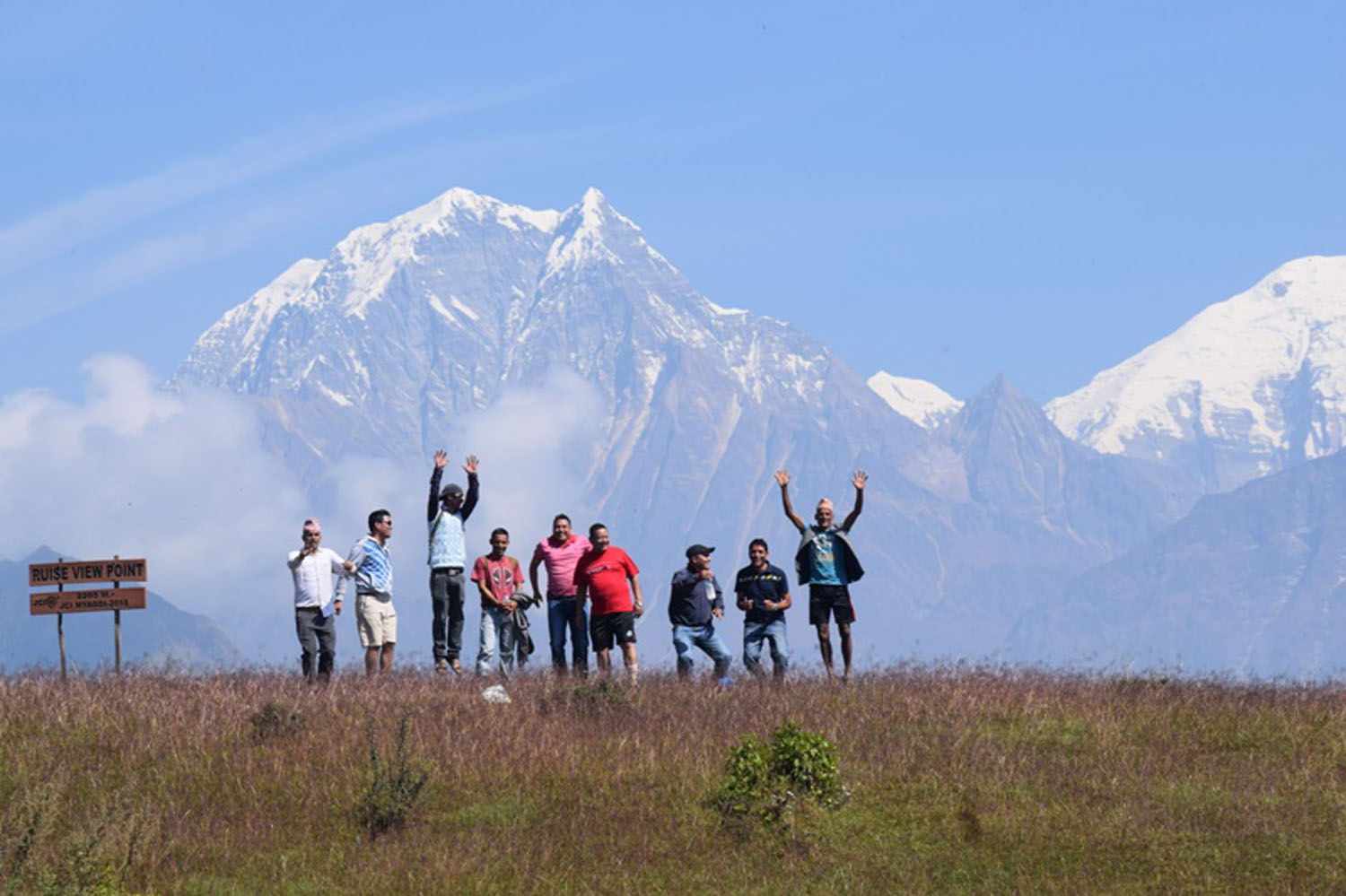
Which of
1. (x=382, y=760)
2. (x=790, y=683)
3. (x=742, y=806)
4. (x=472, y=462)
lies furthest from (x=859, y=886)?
(x=472, y=462)

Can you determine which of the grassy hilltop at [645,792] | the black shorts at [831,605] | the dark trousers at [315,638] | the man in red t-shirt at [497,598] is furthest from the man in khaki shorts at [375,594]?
the black shorts at [831,605]

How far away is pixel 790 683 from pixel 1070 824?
19.0 ft

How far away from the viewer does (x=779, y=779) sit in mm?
13781

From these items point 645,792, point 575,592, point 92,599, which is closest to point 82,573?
point 92,599

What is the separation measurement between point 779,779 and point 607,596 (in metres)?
6.63

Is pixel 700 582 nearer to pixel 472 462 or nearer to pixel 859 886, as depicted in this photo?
pixel 472 462

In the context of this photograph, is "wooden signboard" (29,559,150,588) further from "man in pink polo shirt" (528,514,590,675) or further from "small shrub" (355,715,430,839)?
"small shrub" (355,715,430,839)

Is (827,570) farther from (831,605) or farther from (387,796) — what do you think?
(387,796)

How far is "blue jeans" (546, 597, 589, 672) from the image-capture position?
20.9 meters

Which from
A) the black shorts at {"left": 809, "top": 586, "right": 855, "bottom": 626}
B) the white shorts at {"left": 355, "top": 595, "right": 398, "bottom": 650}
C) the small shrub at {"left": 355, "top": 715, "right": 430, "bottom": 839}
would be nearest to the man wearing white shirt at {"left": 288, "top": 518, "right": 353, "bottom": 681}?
the white shorts at {"left": 355, "top": 595, "right": 398, "bottom": 650}

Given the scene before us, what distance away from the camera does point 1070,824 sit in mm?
13625

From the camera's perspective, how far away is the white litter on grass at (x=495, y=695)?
1759cm

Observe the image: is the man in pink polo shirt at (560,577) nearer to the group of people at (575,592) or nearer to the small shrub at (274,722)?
the group of people at (575,592)

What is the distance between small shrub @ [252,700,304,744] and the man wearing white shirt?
3670 millimetres
